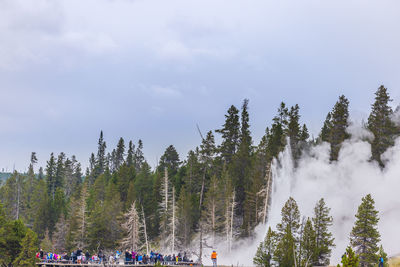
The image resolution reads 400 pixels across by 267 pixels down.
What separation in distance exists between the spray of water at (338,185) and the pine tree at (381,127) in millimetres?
897

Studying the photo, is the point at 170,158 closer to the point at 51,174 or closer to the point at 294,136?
the point at 294,136

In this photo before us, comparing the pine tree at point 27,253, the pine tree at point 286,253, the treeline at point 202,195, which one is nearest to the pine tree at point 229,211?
the treeline at point 202,195

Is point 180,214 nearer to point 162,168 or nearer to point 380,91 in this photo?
point 162,168

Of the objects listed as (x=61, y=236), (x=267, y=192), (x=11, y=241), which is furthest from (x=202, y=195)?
(x=11, y=241)

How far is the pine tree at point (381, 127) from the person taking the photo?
6488cm

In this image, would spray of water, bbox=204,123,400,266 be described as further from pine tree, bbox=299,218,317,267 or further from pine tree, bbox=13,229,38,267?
pine tree, bbox=13,229,38,267

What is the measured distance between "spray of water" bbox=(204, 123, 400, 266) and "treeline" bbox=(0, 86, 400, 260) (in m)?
1.40

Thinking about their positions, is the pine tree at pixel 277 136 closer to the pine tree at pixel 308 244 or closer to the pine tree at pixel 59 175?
the pine tree at pixel 308 244

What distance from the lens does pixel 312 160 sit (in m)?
68.3

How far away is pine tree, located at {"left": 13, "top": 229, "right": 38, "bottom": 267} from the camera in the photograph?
4216cm

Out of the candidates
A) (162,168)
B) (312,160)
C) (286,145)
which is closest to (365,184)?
(312,160)

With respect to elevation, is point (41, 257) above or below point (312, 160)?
below

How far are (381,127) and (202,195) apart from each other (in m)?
31.0

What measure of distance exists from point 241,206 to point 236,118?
17.2m
